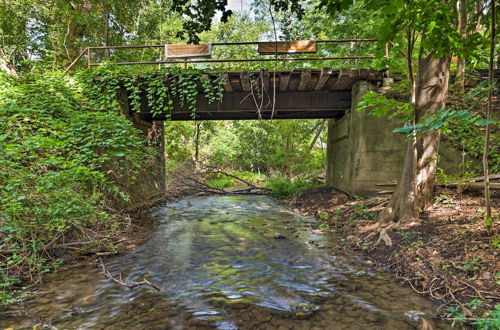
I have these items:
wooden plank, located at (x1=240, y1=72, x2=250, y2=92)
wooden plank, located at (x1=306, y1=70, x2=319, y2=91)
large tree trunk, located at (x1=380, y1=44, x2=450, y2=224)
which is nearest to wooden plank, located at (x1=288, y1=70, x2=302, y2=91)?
wooden plank, located at (x1=306, y1=70, x2=319, y2=91)

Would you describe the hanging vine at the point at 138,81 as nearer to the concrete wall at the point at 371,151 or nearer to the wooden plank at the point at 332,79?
the wooden plank at the point at 332,79

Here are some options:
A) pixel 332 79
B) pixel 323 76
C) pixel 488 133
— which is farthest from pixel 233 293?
pixel 332 79

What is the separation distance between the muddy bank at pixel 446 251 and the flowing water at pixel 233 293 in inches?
12.2

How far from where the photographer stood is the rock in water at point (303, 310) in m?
3.21

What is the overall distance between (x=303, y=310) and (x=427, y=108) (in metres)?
4.74

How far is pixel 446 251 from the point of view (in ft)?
13.8

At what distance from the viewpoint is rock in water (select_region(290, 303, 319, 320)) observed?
10.5 ft

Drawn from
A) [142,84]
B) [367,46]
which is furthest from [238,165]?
[142,84]

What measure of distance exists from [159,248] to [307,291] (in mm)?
3638

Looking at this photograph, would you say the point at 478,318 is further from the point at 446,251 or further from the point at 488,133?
the point at 488,133

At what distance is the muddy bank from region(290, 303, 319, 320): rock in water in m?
1.51

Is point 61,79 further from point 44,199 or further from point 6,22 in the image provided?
point 6,22

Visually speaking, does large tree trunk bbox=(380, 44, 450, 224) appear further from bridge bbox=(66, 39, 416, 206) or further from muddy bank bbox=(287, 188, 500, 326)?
bridge bbox=(66, 39, 416, 206)

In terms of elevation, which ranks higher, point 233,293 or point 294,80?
point 294,80
